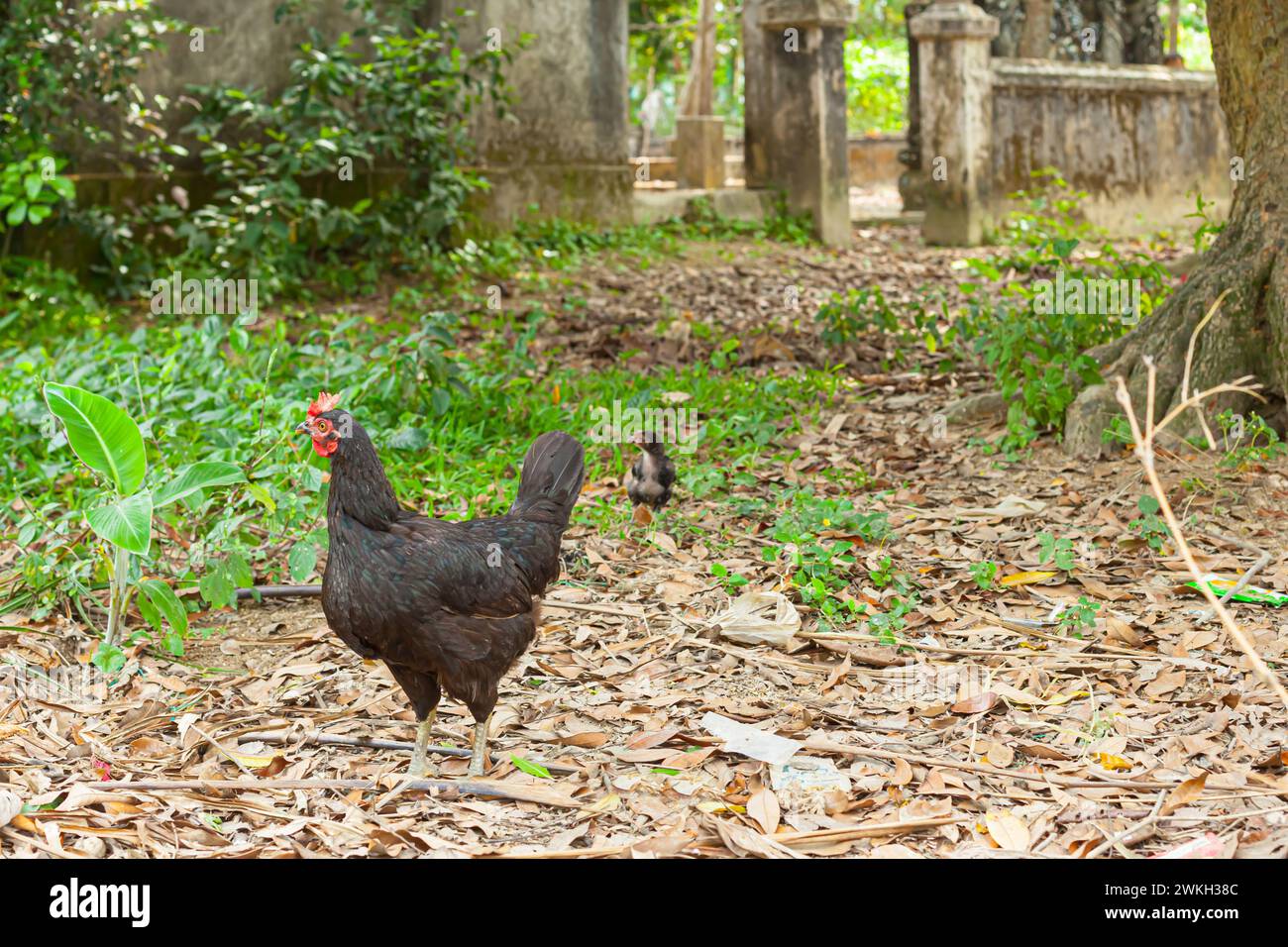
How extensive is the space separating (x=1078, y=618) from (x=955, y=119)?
10042 millimetres

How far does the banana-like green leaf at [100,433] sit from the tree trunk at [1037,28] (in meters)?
15.3

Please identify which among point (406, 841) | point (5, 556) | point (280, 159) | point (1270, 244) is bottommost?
point (406, 841)

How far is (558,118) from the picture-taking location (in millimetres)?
11812

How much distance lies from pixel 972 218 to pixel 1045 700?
33.5 ft

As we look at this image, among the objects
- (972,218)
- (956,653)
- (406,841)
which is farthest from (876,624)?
(972,218)

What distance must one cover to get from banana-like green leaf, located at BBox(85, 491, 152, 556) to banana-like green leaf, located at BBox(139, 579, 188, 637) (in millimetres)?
241

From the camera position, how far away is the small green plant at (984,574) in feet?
15.6

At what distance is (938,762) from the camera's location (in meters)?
3.60

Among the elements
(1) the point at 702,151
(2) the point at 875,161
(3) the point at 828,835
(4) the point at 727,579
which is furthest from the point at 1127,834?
(2) the point at 875,161

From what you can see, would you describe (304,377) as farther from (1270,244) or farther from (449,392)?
(1270,244)

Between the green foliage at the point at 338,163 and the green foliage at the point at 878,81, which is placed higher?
the green foliage at the point at 878,81

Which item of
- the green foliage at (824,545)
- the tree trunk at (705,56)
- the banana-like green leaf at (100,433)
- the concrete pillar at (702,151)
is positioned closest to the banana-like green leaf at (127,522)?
the banana-like green leaf at (100,433)

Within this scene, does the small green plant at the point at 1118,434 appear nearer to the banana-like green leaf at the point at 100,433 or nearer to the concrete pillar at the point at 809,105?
the banana-like green leaf at the point at 100,433
